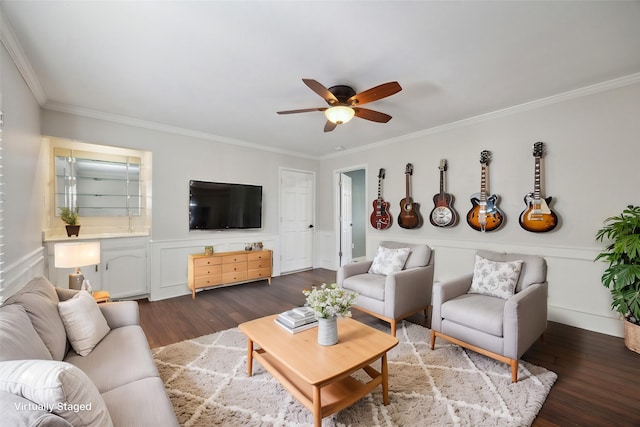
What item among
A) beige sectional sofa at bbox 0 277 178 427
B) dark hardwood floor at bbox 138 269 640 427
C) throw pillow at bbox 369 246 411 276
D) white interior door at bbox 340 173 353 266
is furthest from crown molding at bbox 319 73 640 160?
beige sectional sofa at bbox 0 277 178 427

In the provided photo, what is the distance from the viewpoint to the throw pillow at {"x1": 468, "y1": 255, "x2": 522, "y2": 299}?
2480 millimetres

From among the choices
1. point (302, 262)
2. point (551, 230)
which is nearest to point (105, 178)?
point (302, 262)

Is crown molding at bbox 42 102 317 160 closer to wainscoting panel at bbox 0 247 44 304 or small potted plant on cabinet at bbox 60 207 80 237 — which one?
small potted plant on cabinet at bbox 60 207 80 237

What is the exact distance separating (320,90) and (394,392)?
231 centimetres

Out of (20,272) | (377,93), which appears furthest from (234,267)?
(377,93)

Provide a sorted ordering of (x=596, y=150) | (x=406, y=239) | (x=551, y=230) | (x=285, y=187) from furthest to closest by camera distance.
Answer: (x=285, y=187) → (x=406, y=239) → (x=551, y=230) → (x=596, y=150)

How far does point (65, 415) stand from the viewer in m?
0.84

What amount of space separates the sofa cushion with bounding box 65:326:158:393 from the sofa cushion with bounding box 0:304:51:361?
232 millimetres

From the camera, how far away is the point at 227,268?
14.1 feet

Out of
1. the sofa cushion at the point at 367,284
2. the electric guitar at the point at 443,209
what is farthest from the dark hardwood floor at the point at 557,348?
the electric guitar at the point at 443,209

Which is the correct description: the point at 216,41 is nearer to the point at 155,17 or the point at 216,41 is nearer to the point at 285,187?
the point at 155,17

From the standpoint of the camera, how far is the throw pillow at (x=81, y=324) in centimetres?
163

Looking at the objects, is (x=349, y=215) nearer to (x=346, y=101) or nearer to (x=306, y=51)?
(x=346, y=101)

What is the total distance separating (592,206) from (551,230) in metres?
0.41
